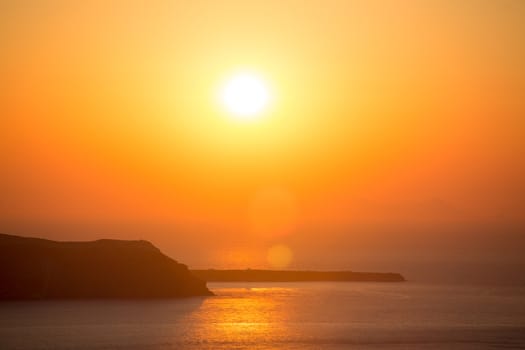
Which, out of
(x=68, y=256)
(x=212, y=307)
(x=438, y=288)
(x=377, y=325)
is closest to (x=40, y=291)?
(x=68, y=256)

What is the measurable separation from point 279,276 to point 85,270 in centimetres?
5584

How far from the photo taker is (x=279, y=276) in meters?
132

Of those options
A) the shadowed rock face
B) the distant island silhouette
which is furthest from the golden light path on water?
the distant island silhouette

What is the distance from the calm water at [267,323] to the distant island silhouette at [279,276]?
36.8 meters

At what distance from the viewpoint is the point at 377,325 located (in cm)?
6206

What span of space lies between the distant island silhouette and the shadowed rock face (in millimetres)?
41777

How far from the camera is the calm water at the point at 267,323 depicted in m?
50.8

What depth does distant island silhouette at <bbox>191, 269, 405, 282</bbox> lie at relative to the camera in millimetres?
127688

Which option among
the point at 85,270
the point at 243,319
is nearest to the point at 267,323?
the point at 243,319

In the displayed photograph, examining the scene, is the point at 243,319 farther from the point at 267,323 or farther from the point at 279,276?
the point at 279,276

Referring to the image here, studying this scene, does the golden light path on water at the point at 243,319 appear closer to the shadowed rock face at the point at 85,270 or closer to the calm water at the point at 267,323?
the calm water at the point at 267,323

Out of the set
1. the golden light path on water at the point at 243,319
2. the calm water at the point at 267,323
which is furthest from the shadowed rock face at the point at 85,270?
the golden light path on water at the point at 243,319

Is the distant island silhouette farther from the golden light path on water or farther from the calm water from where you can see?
the calm water

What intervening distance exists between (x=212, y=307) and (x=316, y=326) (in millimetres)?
15144
